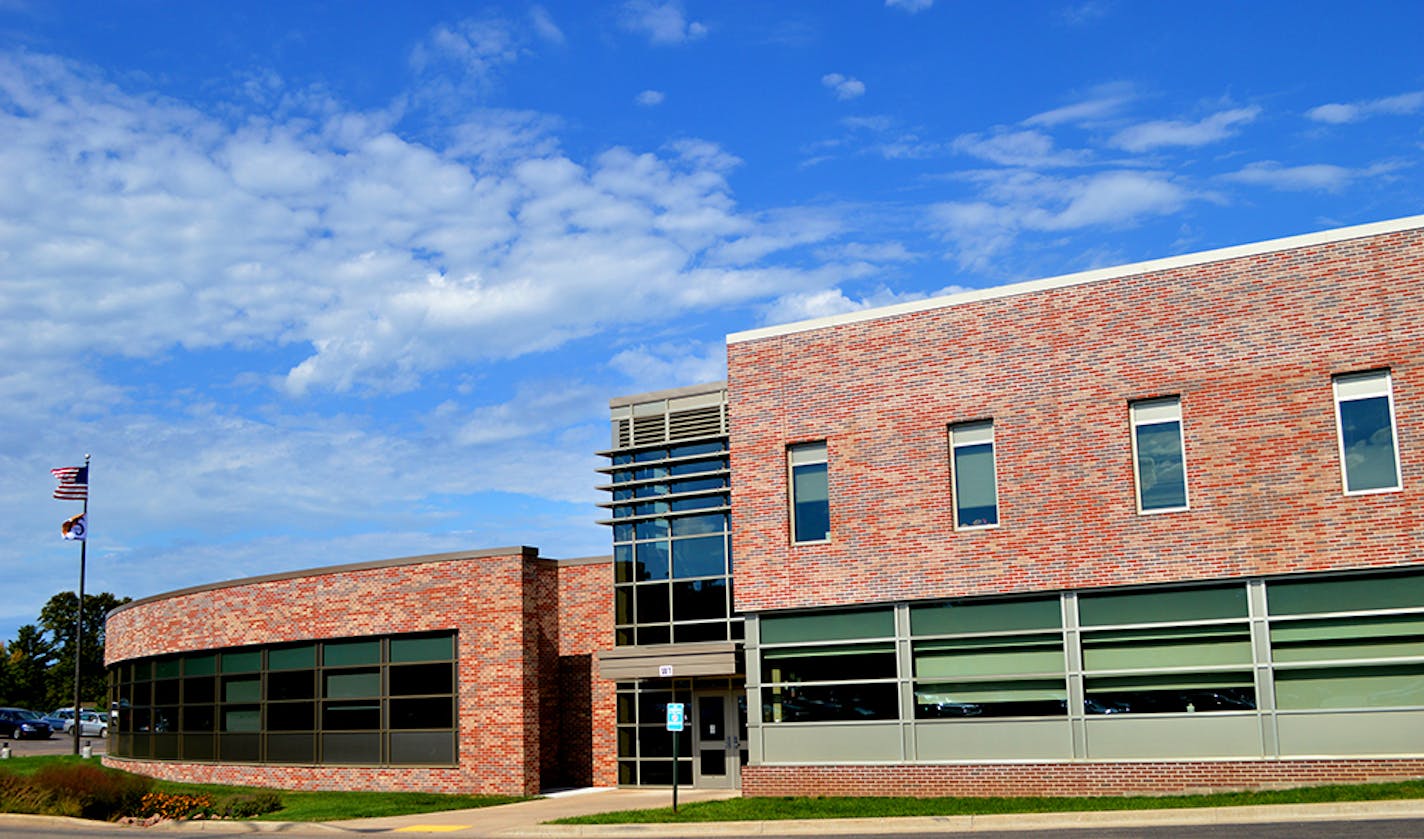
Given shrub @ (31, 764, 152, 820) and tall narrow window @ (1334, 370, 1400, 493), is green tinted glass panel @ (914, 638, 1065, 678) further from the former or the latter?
shrub @ (31, 764, 152, 820)

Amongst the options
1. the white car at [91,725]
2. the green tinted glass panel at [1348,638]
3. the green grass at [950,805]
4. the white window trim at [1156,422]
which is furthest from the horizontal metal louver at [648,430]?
the white car at [91,725]

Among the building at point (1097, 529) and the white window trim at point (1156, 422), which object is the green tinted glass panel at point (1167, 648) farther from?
the white window trim at point (1156, 422)

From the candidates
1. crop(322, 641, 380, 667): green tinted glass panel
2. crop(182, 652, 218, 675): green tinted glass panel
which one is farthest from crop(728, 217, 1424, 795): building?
crop(182, 652, 218, 675): green tinted glass panel

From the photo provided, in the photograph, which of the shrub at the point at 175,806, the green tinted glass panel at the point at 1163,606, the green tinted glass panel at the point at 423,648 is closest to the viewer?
the green tinted glass panel at the point at 1163,606

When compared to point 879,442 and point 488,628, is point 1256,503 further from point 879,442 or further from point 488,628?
point 488,628

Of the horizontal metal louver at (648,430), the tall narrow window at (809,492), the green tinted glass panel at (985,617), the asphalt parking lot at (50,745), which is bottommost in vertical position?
the asphalt parking lot at (50,745)

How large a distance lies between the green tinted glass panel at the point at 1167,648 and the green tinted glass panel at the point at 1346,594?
2.57ft

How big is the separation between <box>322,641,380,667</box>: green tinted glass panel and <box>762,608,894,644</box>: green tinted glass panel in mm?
10375

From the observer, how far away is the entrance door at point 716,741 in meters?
28.2

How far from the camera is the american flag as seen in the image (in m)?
42.8

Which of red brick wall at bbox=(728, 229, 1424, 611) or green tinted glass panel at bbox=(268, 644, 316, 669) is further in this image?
green tinted glass panel at bbox=(268, 644, 316, 669)

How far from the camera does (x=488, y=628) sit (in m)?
29.2

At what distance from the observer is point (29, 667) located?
87875 millimetres

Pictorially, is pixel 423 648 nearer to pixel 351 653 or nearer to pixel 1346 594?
pixel 351 653
